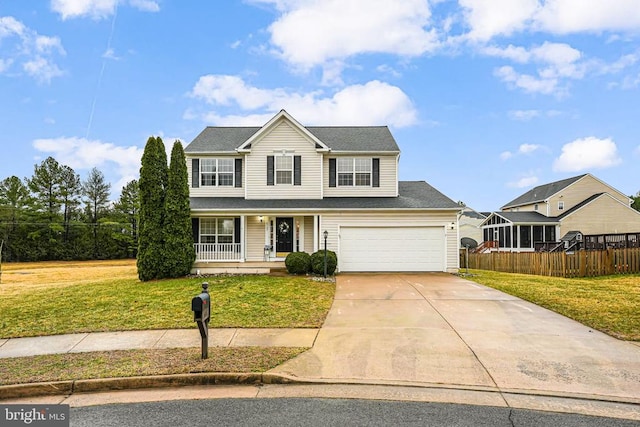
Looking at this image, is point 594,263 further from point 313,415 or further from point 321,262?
point 313,415

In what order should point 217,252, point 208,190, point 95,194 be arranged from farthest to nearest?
point 95,194, point 208,190, point 217,252

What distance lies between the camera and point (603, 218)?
32.9m

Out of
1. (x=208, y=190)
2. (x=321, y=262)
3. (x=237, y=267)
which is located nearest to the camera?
(x=321, y=262)

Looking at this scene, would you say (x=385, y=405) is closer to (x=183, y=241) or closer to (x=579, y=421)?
(x=579, y=421)

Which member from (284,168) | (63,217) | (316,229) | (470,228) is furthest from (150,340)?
(470,228)

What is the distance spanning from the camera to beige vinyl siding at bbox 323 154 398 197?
1938 cm

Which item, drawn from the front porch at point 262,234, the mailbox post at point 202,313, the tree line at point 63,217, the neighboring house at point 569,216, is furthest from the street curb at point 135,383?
the neighboring house at point 569,216

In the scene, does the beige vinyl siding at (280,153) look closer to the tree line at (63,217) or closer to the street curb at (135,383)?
the street curb at (135,383)

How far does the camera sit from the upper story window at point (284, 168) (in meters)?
19.1

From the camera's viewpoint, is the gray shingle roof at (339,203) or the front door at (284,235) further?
the front door at (284,235)

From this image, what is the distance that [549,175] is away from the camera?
4288 centimetres

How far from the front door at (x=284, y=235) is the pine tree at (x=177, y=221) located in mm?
4115

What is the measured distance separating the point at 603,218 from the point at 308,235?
2899 cm

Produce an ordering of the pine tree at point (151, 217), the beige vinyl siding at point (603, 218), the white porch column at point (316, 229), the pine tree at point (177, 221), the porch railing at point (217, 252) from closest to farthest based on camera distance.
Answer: the pine tree at point (151, 217) → the pine tree at point (177, 221) → the white porch column at point (316, 229) → the porch railing at point (217, 252) → the beige vinyl siding at point (603, 218)
